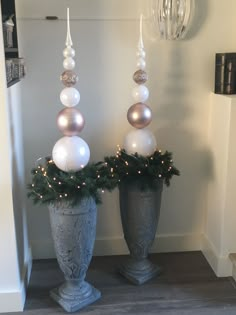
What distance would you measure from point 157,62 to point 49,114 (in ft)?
2.40

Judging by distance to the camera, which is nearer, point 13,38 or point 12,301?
point 12,301

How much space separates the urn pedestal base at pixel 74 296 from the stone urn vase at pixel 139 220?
0.94 ft

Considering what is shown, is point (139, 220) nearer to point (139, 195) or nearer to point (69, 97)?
point (139, 195)

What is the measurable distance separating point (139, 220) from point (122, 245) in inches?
18.8

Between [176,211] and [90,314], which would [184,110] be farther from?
[90,314]

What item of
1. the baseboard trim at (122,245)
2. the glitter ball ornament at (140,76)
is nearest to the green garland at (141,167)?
the glitter ball ornament at (140,76)

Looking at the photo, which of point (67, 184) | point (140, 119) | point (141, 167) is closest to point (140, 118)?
point (140, 119)

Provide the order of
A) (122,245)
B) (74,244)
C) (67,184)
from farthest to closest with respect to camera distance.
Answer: (122,245)
(74,244)
(67,184)

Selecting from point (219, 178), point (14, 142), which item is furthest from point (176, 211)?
point (14, 142)

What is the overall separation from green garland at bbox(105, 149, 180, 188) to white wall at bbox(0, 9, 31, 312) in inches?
20.5

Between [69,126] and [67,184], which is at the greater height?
[69,126]

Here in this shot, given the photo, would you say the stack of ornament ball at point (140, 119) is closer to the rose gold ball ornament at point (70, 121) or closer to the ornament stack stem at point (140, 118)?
the ornament stack stem at point (140, 118)

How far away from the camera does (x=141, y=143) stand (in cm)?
219

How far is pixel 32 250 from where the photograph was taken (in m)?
2.62
